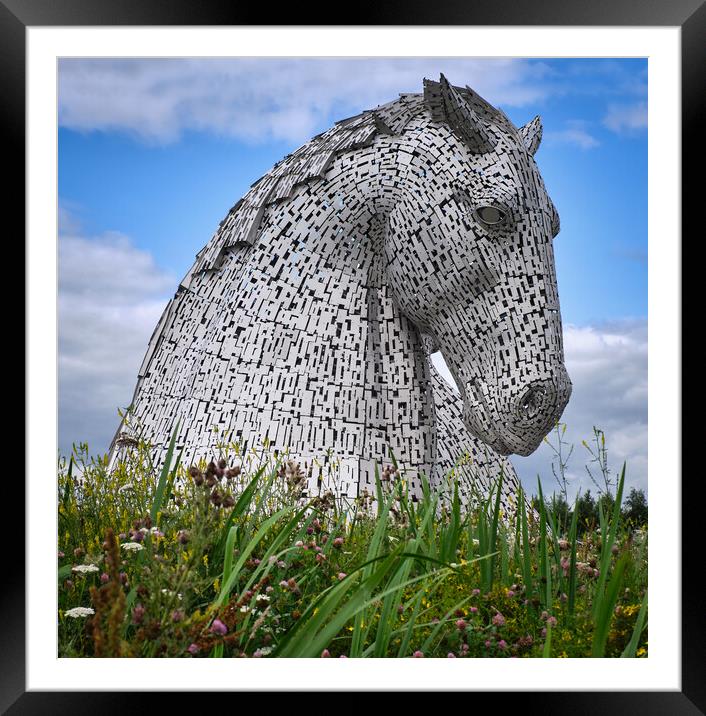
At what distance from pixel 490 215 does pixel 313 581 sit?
6.17 feet

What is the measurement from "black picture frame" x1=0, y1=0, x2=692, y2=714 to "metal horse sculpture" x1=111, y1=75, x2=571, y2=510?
1.04m

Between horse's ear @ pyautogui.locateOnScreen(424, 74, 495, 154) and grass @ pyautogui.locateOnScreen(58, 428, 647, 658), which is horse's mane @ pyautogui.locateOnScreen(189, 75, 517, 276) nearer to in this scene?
horse's ear @ pyautogui.locateOnScreen(424, 74, 495, 154)

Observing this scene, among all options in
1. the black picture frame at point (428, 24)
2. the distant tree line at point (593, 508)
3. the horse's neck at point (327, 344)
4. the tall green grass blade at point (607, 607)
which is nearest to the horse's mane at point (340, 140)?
the horse's neck at point (327, 344)

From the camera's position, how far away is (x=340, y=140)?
3994mm

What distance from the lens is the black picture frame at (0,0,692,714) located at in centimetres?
255

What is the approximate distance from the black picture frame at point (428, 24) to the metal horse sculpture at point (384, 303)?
104cm

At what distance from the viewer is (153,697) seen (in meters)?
2.38

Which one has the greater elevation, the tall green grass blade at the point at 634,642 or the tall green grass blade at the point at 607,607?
the tall green grass blade at the point at 607,607

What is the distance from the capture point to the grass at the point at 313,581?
202 cm

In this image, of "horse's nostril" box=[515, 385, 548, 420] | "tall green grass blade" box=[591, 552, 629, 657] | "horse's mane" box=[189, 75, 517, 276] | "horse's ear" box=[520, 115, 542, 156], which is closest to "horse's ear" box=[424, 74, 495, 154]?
"horse's mane" box=[189, 75, 517, 276]

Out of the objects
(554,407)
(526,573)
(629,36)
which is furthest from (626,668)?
(629,36)

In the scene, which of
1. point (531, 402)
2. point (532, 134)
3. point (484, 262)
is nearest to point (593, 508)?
point (531, 402)

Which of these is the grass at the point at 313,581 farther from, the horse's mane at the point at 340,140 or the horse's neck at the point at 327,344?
the horse's mane at the point at 340,140

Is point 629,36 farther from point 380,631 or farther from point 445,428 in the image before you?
point 445,428
